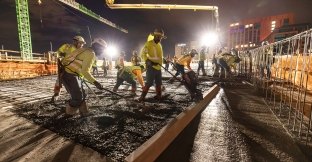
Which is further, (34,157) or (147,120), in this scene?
(147,120)

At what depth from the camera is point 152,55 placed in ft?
18.9

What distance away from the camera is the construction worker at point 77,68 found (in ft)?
14.0

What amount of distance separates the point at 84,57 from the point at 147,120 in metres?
1.88

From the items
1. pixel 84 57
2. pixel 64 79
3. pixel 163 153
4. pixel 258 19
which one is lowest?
pixel 163 153

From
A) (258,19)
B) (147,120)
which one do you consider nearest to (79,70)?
(147,120)

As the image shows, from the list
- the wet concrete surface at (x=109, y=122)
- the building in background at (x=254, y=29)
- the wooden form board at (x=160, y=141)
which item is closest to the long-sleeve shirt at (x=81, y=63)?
the wet concrete surface at (x=109, y=122)

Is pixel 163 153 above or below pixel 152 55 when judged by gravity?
below

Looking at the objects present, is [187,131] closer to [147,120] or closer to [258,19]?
[147,120]

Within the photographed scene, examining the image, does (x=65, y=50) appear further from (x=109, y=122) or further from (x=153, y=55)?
(x=109, y=122)

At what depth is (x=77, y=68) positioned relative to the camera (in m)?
4.44

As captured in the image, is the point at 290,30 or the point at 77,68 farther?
the point at 290,30

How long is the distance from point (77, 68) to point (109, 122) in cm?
140

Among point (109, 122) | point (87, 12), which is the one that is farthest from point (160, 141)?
point (87, 12)

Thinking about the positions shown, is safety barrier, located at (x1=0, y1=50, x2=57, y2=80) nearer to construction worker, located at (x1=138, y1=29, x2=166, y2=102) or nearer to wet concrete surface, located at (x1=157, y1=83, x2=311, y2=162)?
construction worker, located at (x1=138, y1=29, x2=166, y2=102)
